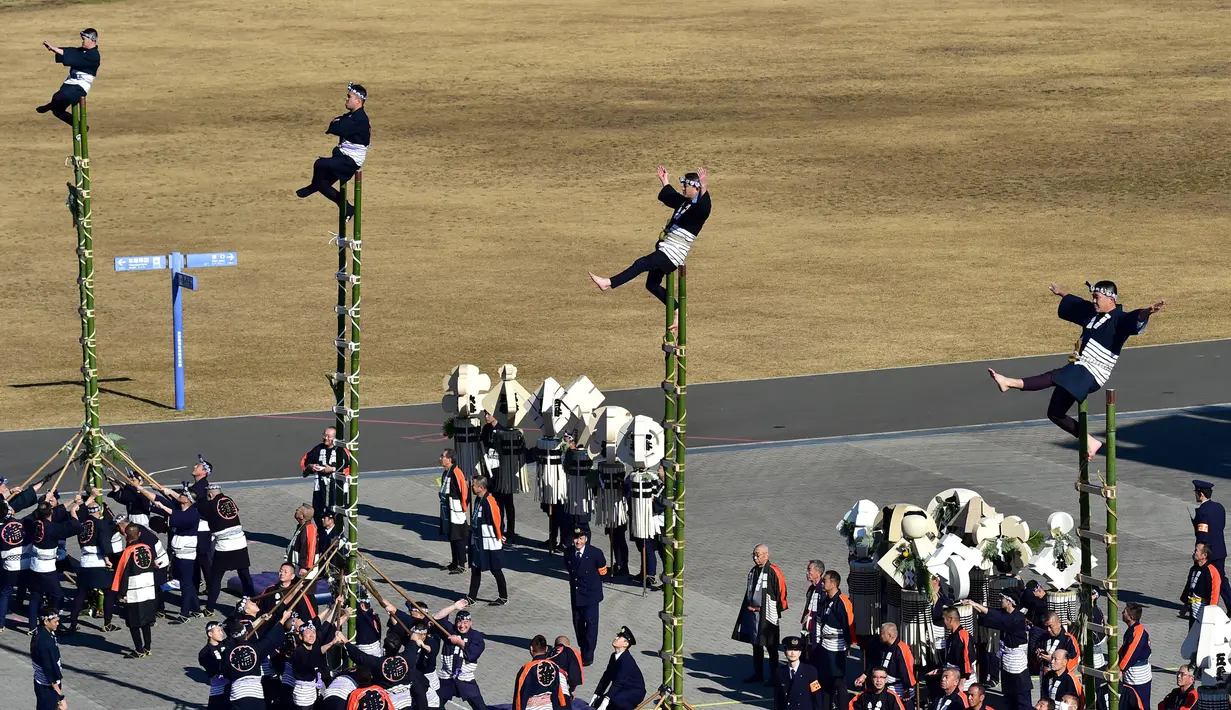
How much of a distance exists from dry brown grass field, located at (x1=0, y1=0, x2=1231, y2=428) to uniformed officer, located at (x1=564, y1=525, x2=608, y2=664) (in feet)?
51.3

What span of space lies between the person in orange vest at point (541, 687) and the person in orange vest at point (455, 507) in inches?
277

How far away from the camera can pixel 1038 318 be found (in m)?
46.0

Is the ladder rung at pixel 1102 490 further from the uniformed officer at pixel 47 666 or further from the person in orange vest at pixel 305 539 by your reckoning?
the uniformed officer at pixel 47 666

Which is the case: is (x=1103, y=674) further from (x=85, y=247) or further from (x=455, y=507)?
(x=85, y=247)

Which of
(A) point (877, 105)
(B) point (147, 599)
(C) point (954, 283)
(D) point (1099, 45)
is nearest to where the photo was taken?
(B) point (147, 599)

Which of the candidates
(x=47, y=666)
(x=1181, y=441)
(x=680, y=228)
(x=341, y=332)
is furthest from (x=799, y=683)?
(x=1181, y=441)

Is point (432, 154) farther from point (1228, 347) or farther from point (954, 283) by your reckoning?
point (1228, 347)

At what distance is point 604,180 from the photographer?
61.3 m

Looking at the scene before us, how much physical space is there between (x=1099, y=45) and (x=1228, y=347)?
117 ft

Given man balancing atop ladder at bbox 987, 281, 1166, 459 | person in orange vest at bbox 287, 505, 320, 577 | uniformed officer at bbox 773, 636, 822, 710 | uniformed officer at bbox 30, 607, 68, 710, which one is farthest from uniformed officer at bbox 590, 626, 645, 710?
uniformed officer at bbox 30, 607, 68, 710

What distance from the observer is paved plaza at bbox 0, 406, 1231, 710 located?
80.1 ft

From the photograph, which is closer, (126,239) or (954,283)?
(954,283)

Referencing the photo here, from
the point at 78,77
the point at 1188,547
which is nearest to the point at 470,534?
the point at 78,77

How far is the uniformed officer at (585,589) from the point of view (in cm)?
2438
